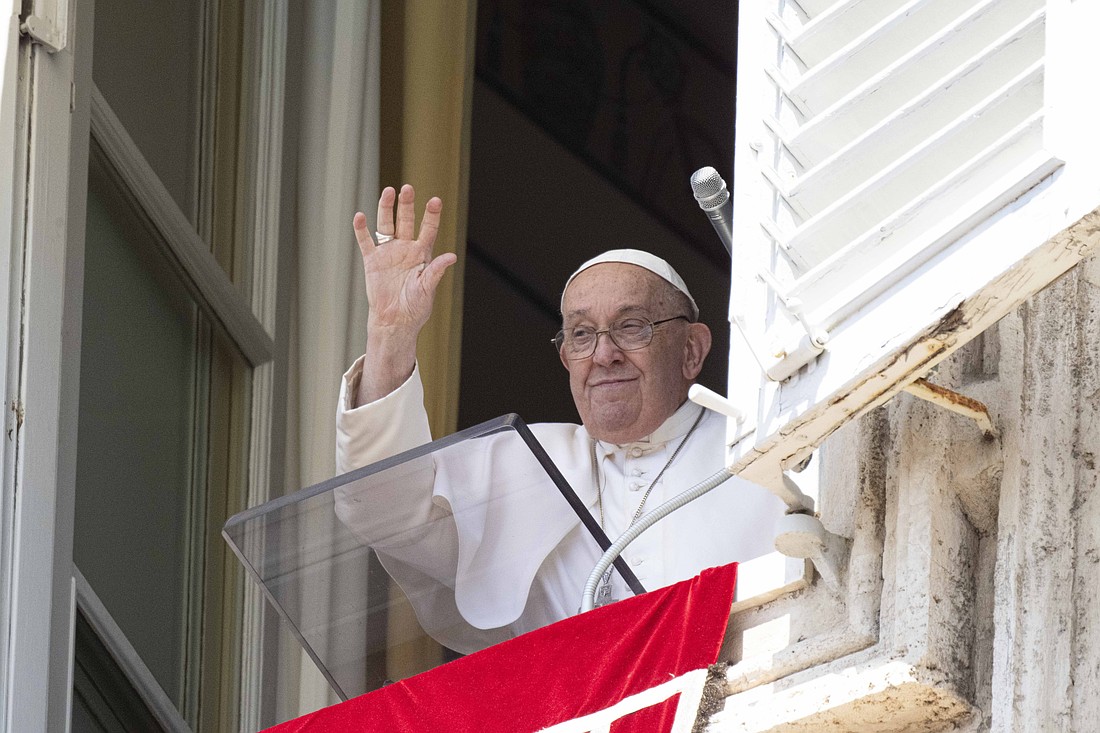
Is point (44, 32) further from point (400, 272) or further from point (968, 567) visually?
point (968, 567)

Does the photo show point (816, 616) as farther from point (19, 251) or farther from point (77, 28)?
point (77, 28)

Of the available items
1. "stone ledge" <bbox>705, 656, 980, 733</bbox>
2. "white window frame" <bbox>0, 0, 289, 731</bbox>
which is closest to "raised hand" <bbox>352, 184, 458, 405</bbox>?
"white window frame" <bbox>0, 0, 289, 731</bbox>

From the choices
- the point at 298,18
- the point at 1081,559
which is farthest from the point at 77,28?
the point at 1081,559

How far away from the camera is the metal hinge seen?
9.53 ft

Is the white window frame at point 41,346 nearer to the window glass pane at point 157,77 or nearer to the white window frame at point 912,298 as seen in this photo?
the window glass pane at point 157,77

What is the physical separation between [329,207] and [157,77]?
58 centimetres

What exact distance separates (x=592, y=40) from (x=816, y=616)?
471 cm

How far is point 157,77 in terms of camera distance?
12.3ft

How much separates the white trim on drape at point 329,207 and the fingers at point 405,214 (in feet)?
3.93

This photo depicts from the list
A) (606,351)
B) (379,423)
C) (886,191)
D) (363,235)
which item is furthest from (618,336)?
(886,191)

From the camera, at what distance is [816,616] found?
6.34 ft

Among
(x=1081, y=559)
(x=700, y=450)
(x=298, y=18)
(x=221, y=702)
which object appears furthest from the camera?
(x=298, y=18)

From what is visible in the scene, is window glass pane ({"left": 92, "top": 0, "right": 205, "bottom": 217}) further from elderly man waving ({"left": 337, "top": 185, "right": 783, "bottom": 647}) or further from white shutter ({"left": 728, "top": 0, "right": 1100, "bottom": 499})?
white shutter ({"left": 728, "top": 0, "right": 1100, "bottom": 499})

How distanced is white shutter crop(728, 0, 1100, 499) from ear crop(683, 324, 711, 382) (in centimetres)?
152
